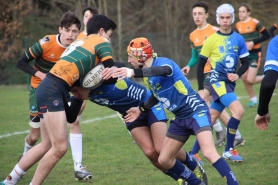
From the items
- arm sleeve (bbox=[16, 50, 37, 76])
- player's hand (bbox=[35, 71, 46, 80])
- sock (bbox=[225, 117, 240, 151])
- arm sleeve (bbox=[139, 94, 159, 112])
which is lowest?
sock (bbox=[225, 117, 240, 151])

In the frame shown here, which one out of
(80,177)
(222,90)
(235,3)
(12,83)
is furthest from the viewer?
(235,3)

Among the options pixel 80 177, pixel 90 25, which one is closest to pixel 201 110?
pixel 90 25

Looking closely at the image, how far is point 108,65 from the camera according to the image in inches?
210

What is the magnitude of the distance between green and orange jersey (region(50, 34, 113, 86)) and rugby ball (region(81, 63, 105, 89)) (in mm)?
46

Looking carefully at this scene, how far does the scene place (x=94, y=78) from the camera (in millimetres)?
5383

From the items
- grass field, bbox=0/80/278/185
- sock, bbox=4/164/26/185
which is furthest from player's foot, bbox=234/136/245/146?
sock, bbox=4/164/26/185

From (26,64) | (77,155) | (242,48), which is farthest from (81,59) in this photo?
(242,48)

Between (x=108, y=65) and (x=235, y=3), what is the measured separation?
19494 mm

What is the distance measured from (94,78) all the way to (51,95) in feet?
1.59

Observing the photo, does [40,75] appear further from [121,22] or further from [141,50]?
[121,22]

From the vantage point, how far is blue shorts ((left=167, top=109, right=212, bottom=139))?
5332 millimetres

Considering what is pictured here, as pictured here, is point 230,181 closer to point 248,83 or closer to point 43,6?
point 248,83

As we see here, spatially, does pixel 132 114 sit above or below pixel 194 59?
above

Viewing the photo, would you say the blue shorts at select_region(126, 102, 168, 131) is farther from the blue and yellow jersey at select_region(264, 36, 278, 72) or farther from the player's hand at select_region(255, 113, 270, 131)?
the blue and yellow jersey at select_region(264, 36, 278, 72)
